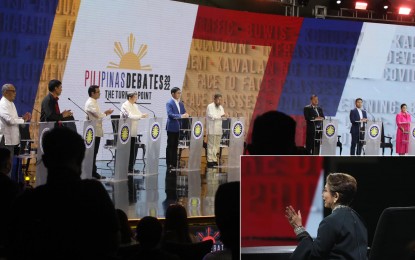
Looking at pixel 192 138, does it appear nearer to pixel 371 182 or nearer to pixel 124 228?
pixel 124 228

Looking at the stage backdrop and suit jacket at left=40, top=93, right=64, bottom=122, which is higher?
the stage backdrop

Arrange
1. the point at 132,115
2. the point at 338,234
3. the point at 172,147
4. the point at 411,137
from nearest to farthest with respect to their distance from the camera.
A: the point at 338,234
the point at 132,115
the point at 172,147
the point at 411,137

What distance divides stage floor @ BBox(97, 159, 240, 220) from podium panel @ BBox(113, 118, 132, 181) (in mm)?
130

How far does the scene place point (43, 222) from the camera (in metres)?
2.14

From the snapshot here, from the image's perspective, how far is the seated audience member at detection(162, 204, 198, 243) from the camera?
342cm

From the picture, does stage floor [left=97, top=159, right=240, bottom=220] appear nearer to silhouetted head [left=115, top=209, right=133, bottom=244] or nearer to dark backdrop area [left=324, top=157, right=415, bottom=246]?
silhouetted head [left=115, top=209, right=133, bottom=244]

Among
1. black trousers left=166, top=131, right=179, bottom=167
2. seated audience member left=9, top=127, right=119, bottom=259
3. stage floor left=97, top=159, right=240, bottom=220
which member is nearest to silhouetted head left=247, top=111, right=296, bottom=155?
seated audience member left=9, top=127, right=119, bottom=259

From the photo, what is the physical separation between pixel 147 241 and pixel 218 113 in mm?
9427

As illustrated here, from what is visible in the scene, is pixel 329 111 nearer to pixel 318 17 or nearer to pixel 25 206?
pixel 318 17

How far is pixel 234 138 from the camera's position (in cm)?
1181

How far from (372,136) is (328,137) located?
38.4 inches

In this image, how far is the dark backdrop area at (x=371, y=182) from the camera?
2.27 m

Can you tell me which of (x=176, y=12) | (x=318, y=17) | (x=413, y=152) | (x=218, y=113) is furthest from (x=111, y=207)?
(x=318, y=17)

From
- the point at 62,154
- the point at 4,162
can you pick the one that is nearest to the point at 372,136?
the point at 4,162
